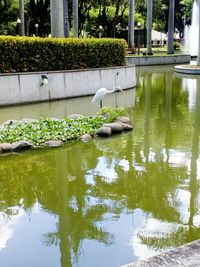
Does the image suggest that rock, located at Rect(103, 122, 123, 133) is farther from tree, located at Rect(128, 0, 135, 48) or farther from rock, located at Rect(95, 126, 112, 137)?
tree, located at Rect(128, 0, 135, 48)

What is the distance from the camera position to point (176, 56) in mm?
29328

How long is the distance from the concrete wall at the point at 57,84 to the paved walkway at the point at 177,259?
9157mm

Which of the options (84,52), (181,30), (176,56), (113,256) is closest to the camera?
(113,256)

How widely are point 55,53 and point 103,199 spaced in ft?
27.9

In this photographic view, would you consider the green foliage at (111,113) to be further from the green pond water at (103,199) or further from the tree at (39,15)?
the tree at (39,15)

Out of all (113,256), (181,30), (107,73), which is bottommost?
(113,256)

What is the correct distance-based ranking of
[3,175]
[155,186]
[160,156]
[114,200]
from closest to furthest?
[114,200], [155,186], [3,175], [160,156]

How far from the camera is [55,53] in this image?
13227 mm

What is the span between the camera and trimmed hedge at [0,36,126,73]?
39.7 feet

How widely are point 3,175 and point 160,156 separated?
2666mm

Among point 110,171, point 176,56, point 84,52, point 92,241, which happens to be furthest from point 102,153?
point 176,56

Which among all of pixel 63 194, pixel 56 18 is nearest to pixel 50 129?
pixel 63 194

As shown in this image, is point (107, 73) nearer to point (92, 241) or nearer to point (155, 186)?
point (155, 186)

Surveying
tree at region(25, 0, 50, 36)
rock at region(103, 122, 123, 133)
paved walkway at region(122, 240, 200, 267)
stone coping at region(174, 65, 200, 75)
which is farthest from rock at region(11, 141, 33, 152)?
tree at region(25, 0, 50, 36)
